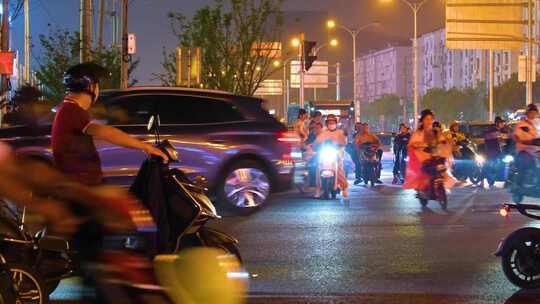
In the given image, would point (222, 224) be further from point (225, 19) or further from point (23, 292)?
point (225, 19)

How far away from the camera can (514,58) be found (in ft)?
394

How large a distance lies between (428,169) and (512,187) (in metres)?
1.34

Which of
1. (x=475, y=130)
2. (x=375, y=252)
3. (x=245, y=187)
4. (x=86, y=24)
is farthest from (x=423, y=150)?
(x=475, y=130)

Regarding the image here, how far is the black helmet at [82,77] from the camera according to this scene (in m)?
5.53

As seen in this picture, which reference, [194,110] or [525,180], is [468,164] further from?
[194,110]

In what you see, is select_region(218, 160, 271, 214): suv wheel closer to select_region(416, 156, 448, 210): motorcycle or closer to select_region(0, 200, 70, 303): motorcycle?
select_region(416, 156, 448, 210): motorcycle

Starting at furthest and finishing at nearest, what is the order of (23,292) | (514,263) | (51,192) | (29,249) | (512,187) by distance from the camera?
(512,187)
(514,263)
(29,249)
(23,292)
(51,192)

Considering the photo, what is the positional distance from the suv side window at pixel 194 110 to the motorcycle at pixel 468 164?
8.78m

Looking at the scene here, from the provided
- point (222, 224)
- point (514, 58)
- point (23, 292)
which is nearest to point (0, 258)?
point (23, 292)

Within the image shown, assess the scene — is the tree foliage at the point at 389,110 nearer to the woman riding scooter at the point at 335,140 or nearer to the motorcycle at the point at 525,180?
the woman riding scooter at the point at 335,140

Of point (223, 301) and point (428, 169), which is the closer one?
point (223, 301)

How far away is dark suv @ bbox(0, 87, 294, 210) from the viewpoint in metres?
12.1

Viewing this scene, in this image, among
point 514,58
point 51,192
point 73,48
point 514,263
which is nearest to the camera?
point 51,192

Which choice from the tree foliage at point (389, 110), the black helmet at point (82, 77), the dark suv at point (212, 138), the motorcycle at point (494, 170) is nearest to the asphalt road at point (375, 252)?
the dark suv at point (212, 138)
